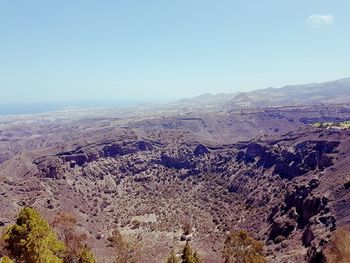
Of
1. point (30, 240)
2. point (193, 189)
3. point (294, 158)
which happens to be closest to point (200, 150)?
point (193, 189)

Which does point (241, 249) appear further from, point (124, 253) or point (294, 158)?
point (294, 158)

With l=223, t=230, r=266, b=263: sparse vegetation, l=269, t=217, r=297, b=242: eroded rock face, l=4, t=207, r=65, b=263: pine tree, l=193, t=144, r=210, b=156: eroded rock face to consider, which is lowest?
l=269, t=217, r=297, b=242: eroded rock face

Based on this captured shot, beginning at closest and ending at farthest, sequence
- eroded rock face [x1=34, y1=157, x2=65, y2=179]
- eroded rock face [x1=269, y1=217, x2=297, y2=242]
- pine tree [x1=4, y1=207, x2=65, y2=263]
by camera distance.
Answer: pine tree [x1=4, y1=207, x2=65, y2=263] → eroded rock face [x1=269, y1=217, x2=297, y2=242] → eroded rock face [x1=34, y1=157, x2=65, y2=179]

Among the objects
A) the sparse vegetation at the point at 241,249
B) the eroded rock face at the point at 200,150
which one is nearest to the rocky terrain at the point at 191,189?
the eroded rock face at the point at 200,150

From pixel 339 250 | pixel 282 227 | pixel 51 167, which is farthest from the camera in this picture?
pixel 51 167

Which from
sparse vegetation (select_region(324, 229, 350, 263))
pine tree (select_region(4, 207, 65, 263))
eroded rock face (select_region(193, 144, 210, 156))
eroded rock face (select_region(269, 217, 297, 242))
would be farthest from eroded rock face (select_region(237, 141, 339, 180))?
pine tree (select_region(4, 207, 65, 263))

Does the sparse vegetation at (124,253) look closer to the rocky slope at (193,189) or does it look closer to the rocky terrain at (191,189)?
the rocky terrain at (191,189)

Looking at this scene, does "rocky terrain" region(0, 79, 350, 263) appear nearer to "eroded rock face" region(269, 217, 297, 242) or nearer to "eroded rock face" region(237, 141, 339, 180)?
"eroded rock face" region(269, 217, 297, 242)
